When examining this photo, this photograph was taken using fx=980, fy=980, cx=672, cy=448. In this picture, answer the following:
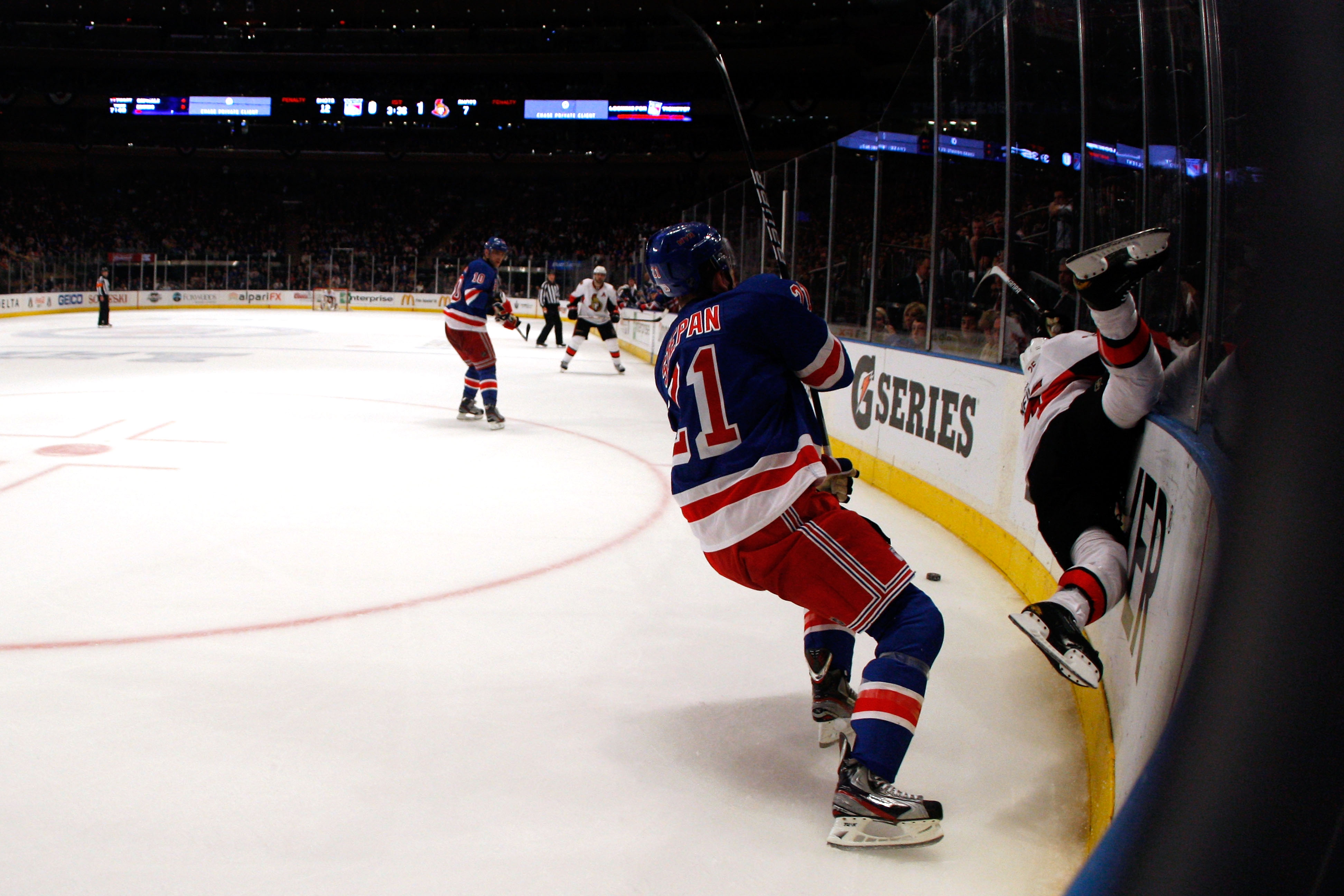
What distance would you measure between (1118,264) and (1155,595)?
0.67 metres

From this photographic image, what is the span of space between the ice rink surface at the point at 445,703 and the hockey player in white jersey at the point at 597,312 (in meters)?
7.46

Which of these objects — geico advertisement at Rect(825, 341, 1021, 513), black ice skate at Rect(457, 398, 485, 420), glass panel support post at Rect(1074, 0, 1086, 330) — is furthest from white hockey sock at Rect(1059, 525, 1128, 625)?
black ice skate at Rect(457, 398, 485, 420)

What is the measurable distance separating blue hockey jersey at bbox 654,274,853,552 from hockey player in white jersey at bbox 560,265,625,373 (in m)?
10.8

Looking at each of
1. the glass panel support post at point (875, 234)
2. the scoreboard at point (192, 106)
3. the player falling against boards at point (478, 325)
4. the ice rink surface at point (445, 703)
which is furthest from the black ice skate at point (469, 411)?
the scoreboard at point (192, 106)

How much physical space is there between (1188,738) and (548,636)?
105 inches

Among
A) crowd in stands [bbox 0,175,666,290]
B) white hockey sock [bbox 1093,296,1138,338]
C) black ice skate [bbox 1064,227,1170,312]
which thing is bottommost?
white hockey sock [bbox 1093,296,1138,338]

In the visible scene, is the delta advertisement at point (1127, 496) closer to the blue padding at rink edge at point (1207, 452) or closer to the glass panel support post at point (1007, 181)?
the blue padding at rink edge at point (1207, 452)

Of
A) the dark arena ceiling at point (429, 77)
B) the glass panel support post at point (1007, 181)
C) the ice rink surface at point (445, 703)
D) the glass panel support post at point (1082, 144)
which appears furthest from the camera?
the dark arena ceiling at point (429, 77)

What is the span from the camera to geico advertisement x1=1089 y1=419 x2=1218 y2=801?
1168mm

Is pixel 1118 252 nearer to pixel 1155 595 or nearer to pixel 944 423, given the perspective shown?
pixel 1155 595

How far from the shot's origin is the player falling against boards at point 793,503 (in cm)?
203

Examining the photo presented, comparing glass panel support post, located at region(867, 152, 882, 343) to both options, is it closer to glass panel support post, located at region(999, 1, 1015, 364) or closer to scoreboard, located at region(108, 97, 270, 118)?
glass panel support post, located at region(999, 1, 1015, 364)

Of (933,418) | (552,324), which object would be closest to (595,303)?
(552,324)

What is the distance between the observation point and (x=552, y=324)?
56.7 feet
